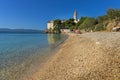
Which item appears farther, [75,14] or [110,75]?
[75,14]

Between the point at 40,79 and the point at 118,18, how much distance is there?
62.9 m

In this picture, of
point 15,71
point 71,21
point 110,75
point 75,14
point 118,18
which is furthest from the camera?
point 75,14

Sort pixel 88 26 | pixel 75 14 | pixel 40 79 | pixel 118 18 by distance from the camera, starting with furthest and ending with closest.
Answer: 1. pixel 75 14
2. pixel 88 26
3. pixel 118 18
4. pixel 40 79

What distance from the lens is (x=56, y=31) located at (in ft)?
423

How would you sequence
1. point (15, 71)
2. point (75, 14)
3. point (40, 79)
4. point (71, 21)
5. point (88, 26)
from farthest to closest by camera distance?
point (75, 14) → point (71, 21) → point (88, 26) → point (15, 71) → point (40, 79)

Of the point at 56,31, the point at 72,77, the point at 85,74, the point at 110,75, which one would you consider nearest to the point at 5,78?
the point at 72,77

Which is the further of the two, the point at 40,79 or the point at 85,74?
the point at 40,79

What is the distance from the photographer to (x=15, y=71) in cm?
991

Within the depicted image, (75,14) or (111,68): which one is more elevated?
(75,14)

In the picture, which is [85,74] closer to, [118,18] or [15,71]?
[15,71]

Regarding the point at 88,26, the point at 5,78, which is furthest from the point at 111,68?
the point at 88,26

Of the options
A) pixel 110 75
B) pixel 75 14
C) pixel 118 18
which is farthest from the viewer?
pixel 75 14

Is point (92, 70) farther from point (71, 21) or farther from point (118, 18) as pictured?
point (71, 21)

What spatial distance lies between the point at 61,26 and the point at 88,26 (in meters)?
44.9
